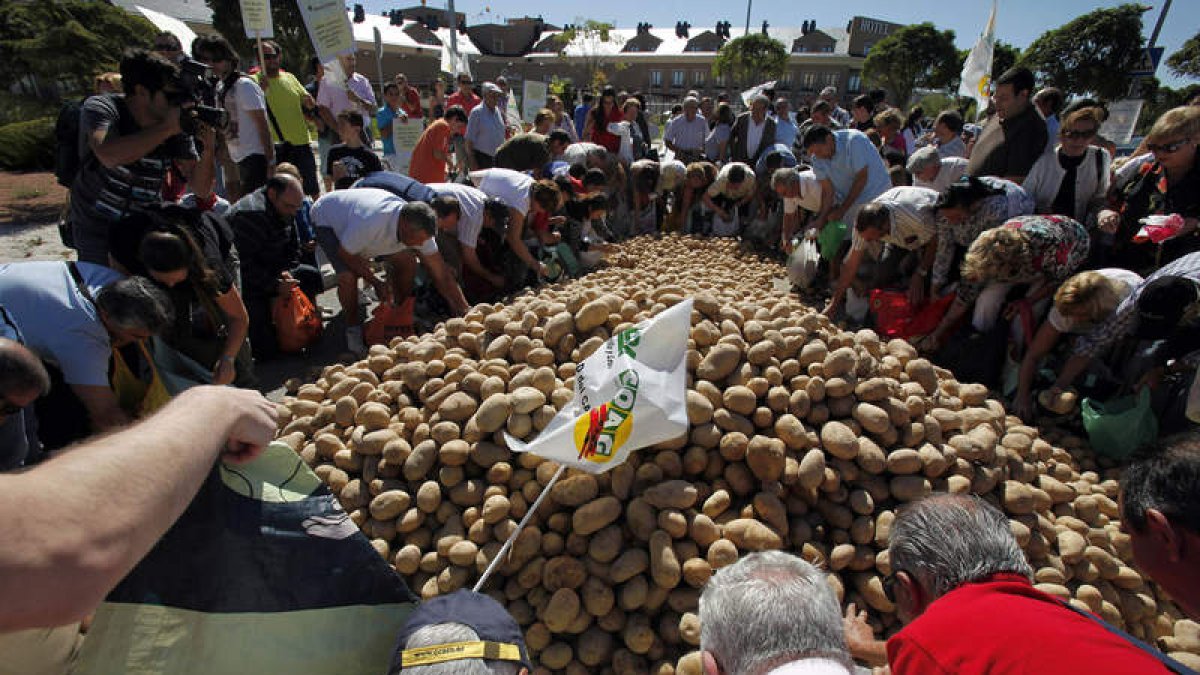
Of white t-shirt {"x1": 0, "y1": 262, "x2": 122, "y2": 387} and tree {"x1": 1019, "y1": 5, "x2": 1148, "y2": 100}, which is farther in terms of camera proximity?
tree {"x1": 1019, "y1": 5, "x2": 1148, "y2": 100}

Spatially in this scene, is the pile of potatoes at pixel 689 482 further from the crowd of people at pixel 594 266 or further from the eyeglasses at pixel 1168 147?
the eyeglasses at pixel 1168 147

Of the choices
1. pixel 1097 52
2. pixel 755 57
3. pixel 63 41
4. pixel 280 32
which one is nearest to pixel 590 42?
pixel 755 57

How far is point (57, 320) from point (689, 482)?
279 cm

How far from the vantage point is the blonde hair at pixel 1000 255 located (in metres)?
3.55

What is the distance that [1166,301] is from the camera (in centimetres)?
305

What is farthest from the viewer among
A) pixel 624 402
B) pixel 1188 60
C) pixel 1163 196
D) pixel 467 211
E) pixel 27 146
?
pixel 1188 60

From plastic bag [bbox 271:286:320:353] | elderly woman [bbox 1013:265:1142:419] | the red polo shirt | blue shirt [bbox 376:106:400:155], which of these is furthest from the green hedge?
elderly woman [bbox 1013:265:1142:419]

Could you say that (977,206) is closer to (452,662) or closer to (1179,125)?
(1179,125)

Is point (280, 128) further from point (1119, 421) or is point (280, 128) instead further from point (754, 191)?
point (1119, 421)

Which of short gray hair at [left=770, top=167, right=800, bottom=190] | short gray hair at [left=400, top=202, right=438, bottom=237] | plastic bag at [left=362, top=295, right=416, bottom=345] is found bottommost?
plastic bag at [left=362, top=295, right=416, bottom=345]

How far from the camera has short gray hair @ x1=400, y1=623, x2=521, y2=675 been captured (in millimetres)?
1312

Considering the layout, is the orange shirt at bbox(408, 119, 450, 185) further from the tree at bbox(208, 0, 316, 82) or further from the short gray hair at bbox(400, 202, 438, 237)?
the tree at bbox(208, 0, 316, 82)

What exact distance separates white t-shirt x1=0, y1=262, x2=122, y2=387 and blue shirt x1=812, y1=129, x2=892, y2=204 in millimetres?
5546

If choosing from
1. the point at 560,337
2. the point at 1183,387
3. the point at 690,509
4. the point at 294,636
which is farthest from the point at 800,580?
the point at 1183,387
